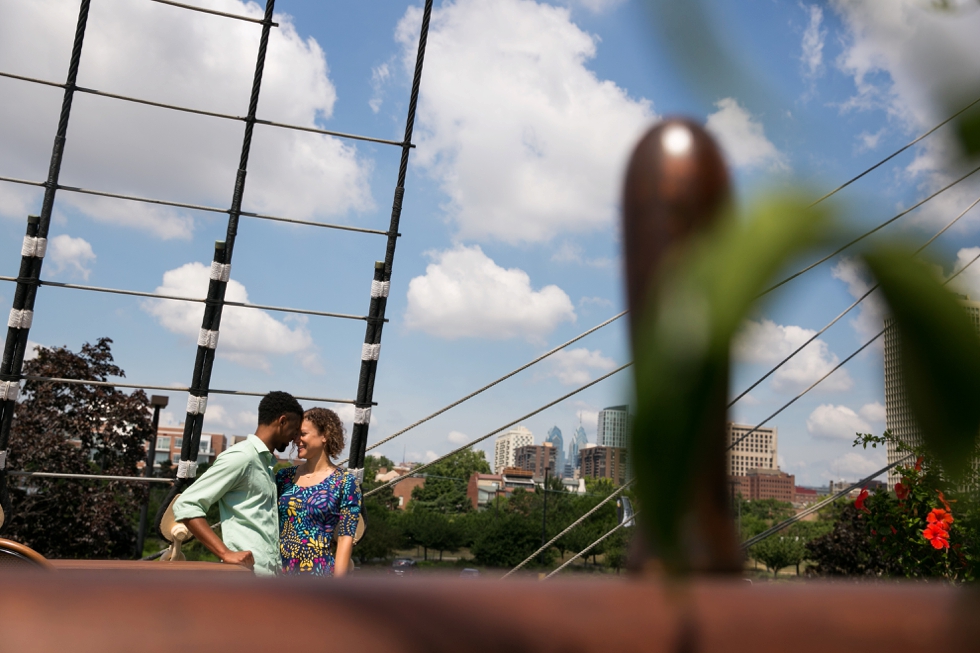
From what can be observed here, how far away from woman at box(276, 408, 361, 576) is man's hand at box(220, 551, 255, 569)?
0.17 m

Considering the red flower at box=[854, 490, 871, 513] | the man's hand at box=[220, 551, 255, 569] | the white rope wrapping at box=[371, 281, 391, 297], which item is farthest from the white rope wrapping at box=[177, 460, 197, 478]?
the red flower at box=[854, 490, 871, 513]

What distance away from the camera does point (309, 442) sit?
2744 millimetres

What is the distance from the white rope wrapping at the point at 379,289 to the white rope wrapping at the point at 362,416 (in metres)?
0.66

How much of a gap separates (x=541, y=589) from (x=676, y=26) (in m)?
0.17

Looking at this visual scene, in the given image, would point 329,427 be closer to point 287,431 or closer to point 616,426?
point 287,431

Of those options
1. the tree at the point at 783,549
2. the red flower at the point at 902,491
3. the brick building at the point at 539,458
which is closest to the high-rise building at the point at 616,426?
the brick building at the point at 539,458

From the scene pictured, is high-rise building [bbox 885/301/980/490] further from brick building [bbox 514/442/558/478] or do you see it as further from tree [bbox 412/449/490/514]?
tree [bbox 412/449/490/514]

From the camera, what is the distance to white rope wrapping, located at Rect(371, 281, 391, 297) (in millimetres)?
4426

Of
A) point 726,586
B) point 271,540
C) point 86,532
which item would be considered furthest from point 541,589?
point 86,532

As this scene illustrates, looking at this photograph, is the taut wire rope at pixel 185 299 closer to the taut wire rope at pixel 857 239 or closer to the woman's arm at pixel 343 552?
the woman's arm at pixel 343 552

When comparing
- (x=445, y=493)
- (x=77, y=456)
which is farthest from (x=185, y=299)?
(x=445, y=493)

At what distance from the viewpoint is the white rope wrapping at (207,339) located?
4.31 m

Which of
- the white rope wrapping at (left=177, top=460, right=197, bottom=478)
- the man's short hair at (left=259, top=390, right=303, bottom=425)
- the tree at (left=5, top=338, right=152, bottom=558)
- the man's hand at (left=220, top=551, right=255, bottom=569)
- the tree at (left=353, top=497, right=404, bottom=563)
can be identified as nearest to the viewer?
the man's hand at (left=220, top=551, right=255, bottom=569)

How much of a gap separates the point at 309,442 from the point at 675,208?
258 centimetres
